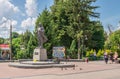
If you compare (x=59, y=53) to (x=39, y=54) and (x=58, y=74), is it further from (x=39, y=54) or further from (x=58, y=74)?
(x=58, y=74)

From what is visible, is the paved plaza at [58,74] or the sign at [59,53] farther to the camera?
the sign at [59,53]

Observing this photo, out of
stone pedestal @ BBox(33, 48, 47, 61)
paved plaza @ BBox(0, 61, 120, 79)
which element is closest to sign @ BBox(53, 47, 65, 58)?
stone pedestal @ BBox(33, 48, 47, 61)

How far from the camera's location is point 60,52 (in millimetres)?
33594

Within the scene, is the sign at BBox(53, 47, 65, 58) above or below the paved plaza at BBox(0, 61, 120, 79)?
above

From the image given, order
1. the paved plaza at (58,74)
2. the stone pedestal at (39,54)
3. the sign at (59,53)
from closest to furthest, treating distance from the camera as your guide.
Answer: the paved plaza at (58,74)
the sign at (59,53)
the stone pedestal at (39,54)

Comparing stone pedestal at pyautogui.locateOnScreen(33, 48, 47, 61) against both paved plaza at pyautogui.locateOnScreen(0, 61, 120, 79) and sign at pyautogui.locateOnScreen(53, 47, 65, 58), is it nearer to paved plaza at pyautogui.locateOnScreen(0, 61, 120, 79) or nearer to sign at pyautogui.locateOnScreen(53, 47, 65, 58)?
sign at pyautogui.locateOnScreen(53, 47, 65, 58)

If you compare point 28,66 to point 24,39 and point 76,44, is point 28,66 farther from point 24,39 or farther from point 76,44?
point 24,39

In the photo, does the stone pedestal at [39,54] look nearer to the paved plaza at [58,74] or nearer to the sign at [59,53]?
the sign at [59,53]

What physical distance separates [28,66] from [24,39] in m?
68.3

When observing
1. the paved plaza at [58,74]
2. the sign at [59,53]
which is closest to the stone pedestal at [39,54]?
the sign at [59,53]

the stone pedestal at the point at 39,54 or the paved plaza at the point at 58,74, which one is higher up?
the stone pedestal at the point at 39,54

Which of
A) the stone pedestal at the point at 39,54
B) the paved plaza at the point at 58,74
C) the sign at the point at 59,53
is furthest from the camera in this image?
the stone pedestal at the point at 39,54

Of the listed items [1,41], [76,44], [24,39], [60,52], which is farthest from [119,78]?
[1,41]

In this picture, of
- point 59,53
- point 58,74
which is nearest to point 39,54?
point 59,53
